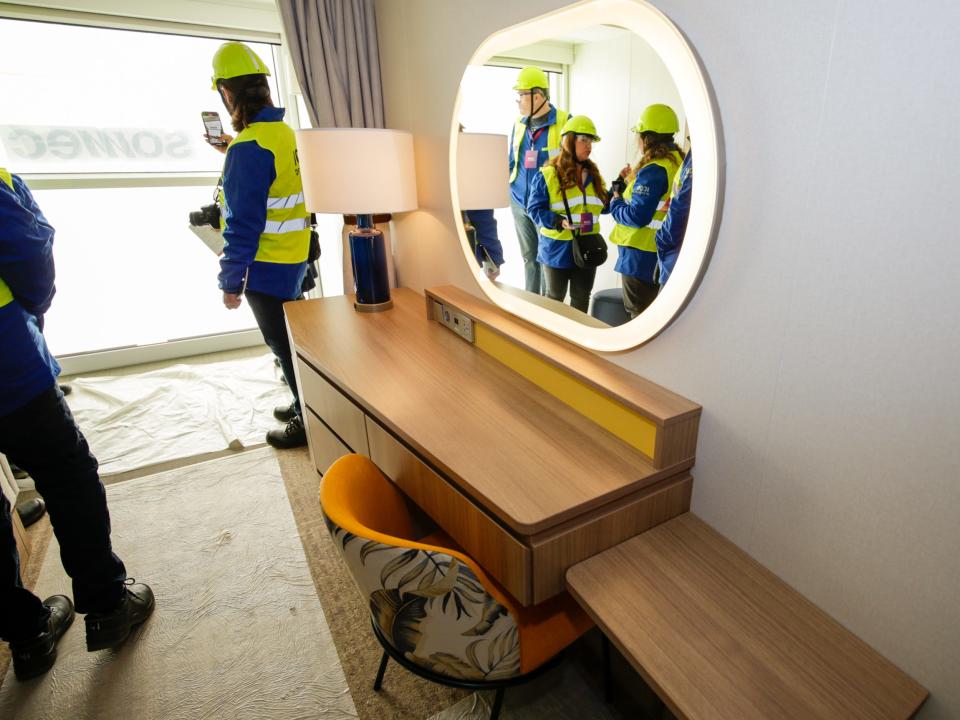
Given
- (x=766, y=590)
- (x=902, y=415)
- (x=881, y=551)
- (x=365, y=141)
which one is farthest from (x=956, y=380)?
(x=365, y=141)

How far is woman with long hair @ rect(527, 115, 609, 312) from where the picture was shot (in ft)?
3.94

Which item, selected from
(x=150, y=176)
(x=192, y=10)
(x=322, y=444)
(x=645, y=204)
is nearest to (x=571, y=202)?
(x=645, y=204)

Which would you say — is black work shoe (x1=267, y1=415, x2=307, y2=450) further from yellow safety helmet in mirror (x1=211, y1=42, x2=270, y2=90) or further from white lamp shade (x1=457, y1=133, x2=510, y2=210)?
yellow safety helmet in mirror (x1=211, y1=42, x2=270, y2=90)

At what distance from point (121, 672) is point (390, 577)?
1.11 m

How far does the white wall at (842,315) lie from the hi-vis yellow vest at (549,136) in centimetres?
36

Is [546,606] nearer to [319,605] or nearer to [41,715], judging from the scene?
[319,605]

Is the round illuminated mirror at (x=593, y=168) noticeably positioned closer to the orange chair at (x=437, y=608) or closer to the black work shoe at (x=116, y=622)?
the orange chair at (x=437, y=608)

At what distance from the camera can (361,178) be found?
187 centimetres

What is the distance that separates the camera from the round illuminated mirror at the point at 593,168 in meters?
0.94

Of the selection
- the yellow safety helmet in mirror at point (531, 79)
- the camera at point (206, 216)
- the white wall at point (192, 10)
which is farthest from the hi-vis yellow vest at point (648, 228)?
the white wall at point (192, 10)

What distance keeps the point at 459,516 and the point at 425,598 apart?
24 cm

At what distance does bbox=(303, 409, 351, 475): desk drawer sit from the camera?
104cm

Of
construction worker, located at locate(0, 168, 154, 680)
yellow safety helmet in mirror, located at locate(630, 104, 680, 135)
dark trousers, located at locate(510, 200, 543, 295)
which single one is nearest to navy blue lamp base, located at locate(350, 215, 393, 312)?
dark trousers, located at locate(510, 200, 543, 295)

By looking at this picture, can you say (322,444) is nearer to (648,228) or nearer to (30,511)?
(30,511)
